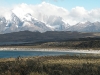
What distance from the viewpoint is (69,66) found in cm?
4500

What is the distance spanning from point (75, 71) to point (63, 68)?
Answer: 2371 millimetres

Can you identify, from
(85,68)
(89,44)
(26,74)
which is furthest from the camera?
(89,44)

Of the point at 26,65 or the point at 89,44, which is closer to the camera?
the point at 26,65

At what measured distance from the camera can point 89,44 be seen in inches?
6245

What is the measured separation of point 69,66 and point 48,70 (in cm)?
445

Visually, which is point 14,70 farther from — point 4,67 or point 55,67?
point 55,67

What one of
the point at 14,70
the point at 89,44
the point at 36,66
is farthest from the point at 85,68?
the point at 89,44

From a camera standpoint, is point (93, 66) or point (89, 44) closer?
point (93, 66)

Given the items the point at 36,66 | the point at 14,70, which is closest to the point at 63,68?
the point at 36,66

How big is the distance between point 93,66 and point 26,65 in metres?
10.7

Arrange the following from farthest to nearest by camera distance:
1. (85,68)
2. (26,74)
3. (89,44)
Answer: (89,44)
(85,68)
(26,74)

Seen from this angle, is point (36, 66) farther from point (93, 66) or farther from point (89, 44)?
point (89, 44)

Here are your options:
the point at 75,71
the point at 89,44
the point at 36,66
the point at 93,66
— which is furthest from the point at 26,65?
the point at 89,44

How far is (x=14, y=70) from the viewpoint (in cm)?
4106
